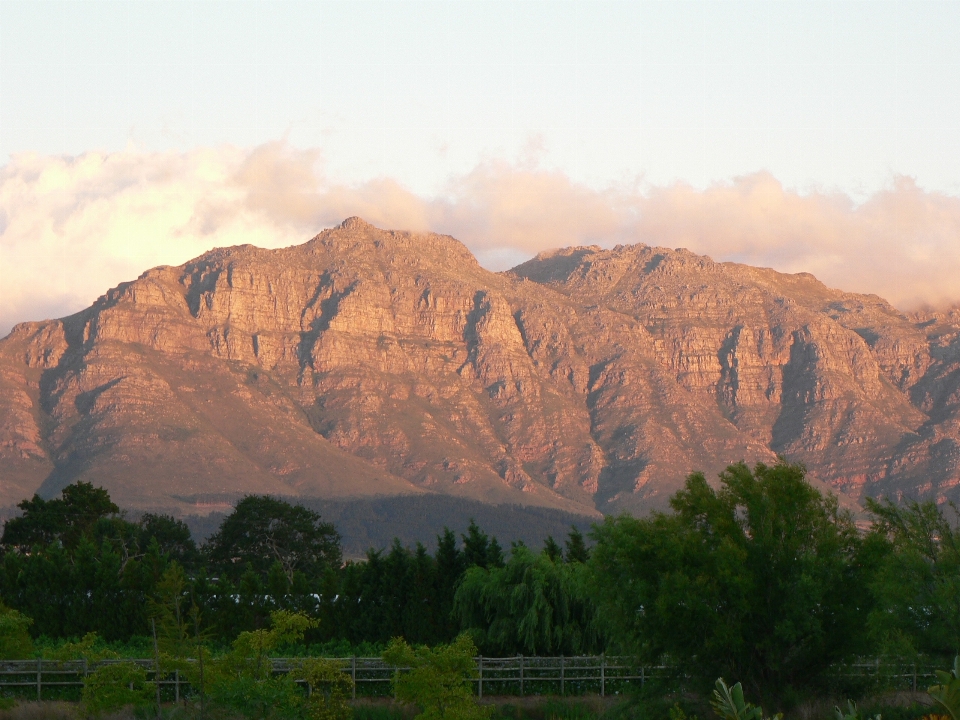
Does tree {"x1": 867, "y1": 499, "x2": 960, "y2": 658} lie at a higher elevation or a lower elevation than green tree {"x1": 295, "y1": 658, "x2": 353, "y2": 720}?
higher

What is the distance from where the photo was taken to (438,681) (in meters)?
43.9

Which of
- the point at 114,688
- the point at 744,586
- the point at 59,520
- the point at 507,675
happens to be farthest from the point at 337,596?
the point at 59,520

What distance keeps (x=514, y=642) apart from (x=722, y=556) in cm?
1347

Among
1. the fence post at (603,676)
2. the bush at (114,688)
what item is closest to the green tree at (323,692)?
the bush at (114,688)

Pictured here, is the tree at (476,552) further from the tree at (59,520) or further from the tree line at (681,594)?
the tree at (59,520)

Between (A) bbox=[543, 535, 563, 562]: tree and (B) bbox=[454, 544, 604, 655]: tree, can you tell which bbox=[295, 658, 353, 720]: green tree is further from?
(A) bbox=[543, 535, 563, 562]: tree

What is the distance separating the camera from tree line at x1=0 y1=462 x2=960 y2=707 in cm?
4650

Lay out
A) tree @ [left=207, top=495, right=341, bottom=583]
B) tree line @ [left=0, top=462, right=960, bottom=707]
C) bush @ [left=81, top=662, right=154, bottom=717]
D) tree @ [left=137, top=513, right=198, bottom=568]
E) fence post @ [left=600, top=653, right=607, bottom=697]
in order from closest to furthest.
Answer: bush @ [left=81, top=662, right=154, bottom=717], tree line @ [left=0, top=462, right=960, bottom=707], fence post @ [left=600, top=653, right=607, bottom=697], tree @ [left=137, top=513, right=198, bottom=568], tree @ [left=207, top=495, right=341, bottom=583]

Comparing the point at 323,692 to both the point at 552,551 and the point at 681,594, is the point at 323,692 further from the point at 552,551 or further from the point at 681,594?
the point at 552,551

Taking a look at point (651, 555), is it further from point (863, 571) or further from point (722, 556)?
point (863, 571)

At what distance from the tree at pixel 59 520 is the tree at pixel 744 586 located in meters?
67.7

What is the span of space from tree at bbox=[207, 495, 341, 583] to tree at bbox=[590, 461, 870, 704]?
72958mm

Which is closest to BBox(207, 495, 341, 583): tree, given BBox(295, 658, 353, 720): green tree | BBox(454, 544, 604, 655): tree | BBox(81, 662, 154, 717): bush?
BBox(454, 544, 604, 655): tree

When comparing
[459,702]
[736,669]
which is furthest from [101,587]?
[736,669]
